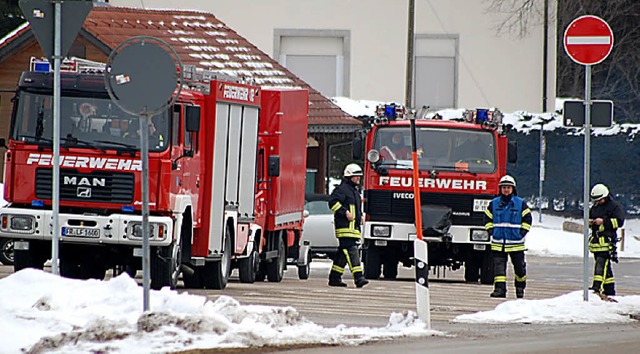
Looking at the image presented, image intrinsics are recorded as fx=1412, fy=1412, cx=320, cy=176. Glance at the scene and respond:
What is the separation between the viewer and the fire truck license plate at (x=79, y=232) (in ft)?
54.9

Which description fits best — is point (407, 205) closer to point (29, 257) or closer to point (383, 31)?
point (29, 257)

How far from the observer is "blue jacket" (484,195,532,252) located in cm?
1925

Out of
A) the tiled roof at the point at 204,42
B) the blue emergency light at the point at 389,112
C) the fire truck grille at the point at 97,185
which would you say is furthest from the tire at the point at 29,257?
the tiled roof at the point at 204,42

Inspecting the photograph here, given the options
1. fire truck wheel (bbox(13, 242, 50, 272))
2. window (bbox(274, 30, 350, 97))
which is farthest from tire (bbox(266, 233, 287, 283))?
window (bbox(274, 30, 350, 97))

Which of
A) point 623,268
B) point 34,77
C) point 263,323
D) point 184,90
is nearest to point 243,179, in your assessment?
point 184,90

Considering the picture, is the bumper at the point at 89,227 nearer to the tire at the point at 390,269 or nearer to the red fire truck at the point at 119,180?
the red fire truck at the point at 119,180

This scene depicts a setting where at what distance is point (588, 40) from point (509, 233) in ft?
12.6

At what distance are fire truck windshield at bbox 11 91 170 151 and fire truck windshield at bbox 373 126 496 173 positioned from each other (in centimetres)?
712

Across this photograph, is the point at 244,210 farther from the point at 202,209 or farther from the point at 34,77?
the point at 34,77

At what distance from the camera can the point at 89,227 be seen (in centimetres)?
1673

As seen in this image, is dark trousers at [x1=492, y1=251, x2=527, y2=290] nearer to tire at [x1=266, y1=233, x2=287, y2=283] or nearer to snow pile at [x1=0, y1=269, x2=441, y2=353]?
tire at [x1=266, y1=233, x2=287, y2=283]

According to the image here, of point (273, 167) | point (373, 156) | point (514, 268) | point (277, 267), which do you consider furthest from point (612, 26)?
point (514, 268)

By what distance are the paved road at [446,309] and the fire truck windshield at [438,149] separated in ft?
6.45

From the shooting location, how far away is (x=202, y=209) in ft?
61.7
